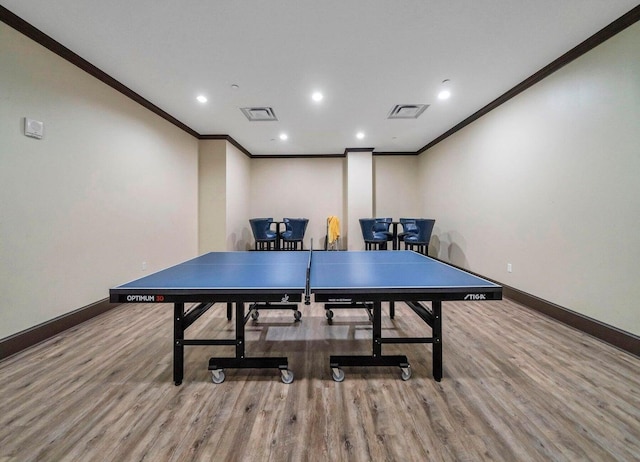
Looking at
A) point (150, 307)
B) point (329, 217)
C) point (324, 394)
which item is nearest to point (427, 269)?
point (324, 394)

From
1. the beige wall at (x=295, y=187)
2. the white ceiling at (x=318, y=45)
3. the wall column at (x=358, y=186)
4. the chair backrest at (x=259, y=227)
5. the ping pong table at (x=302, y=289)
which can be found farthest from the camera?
the beige wall at (x=295, y=187)

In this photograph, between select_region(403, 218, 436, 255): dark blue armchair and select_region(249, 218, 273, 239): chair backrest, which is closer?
select_region(403, 218, 436, 255): dark blue armchair

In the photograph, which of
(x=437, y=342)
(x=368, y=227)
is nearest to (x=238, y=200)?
(x=368, y=227)

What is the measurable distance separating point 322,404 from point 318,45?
311 centimetres

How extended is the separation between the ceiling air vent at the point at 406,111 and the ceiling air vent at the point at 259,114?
2.02 metres

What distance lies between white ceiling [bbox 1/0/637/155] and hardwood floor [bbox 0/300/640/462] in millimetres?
2889

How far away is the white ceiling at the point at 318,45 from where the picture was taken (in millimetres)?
2020

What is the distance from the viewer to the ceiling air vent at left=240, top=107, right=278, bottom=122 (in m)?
3.95

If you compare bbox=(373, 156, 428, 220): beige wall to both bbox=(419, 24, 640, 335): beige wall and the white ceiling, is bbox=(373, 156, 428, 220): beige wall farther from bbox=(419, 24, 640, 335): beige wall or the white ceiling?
the white ceiling

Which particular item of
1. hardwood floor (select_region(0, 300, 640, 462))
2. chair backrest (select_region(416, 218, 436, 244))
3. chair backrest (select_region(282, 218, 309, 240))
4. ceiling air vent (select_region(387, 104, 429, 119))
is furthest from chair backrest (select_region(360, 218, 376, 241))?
hardwood floor (select_region(0, 300, 640, 462))

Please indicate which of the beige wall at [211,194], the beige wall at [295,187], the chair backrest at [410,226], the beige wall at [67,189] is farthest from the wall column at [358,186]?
the beige wall at [67,189]

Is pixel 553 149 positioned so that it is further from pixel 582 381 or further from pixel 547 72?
pixel 582 381

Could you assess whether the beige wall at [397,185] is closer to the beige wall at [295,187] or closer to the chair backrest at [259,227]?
the beige wall at [295,187]

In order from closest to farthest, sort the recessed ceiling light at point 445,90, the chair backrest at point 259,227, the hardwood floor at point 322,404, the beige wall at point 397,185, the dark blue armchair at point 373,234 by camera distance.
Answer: the hardwood floor at point 322,404 → the recessed ceiling light at point 445,90 → the dark blue armchair at point 373,234 → the chair backrest at point 259,227 → the beige wall at point 397,185
